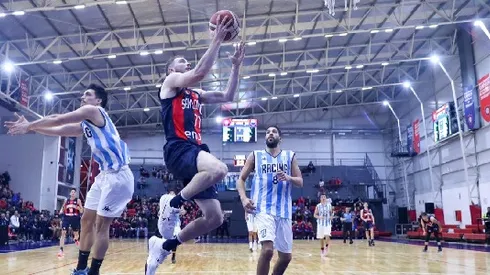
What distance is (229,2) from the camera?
18.9m

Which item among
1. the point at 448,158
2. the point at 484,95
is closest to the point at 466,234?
the point at 484,95

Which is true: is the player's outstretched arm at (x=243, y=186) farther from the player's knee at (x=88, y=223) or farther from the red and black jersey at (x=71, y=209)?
the red and black jersey at (x=71, y=209)

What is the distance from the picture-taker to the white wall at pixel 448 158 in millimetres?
24094

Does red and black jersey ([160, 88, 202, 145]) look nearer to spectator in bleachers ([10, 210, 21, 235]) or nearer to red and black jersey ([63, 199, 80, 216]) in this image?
red and black jersey ([63, 199, 80, 216])

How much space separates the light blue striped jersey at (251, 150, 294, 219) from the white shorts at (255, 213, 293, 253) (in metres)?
0.07

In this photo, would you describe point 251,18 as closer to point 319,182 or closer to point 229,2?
point 229,2

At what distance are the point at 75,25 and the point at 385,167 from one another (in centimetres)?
2730

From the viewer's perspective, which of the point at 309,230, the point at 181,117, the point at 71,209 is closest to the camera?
the point at 181,117

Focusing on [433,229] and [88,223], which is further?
[433,229]

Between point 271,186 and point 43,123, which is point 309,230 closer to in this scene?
point 271,186

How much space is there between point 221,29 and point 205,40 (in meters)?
18.3

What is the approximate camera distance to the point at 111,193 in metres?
4.77

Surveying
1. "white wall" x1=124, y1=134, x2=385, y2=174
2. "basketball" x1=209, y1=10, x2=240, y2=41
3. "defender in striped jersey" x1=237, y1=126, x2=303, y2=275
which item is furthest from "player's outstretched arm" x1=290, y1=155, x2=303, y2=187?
A: "white wall" x1=124, y1=134, x2=385, y2=174

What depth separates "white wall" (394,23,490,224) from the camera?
24094 millimetres
